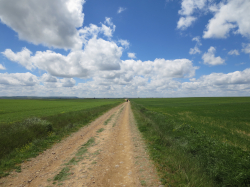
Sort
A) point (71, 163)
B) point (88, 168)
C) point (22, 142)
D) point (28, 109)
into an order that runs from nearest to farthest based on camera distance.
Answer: point (88, 168) → point (71, 163) → point (22, 142) → point (28, 109)

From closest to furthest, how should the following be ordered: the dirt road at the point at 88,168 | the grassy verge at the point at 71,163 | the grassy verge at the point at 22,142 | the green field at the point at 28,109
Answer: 1. the dirt road at the point at 88,168
2. the grassy verge at the point at 71,163
3. the grassy verge at the point at 22,142
4. the green field at the point at 28,109

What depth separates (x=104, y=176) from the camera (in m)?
5.44

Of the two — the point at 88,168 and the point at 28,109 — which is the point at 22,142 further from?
the point at 28,109

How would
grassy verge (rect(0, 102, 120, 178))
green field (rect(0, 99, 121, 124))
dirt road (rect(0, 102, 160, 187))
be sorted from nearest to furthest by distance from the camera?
dirt road (rect(0, 102, 160, 187))
grassy verge (rect(0, 102, 120, 178))
green field (rect(0, 99, 121, 124))

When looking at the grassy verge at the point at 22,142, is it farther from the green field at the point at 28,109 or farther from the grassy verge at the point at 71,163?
the green field at the point at 28,109

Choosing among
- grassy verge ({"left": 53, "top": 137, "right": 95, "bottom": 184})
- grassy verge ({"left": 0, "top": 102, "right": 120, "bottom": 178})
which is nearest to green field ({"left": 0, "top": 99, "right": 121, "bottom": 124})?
grassy verge ({"left": 0, "top": 102, "right": 120, "bottom": 178})

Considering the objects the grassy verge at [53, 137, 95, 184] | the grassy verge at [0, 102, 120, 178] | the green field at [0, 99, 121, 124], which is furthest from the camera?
the green field at [0, 99, 121, 124]

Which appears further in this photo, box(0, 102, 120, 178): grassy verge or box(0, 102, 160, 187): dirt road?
box(0, 102, 120, 178): grassy verge

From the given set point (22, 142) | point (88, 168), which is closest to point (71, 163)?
point (88, 168)

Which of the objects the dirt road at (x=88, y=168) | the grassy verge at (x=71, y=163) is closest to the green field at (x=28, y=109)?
the grassy verge at (x=71, y=163)

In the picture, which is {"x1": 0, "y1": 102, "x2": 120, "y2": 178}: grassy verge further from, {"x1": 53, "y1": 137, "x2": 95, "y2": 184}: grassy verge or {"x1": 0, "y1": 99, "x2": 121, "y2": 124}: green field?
{"x1": 0, "y1": 99, "x2": 121, "y2": 124}: green field

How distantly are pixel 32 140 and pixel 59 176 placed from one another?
21.1ft

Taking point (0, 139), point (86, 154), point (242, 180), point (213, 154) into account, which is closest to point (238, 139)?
point (213, 154)

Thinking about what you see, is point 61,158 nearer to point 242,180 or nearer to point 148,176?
point 148,176
